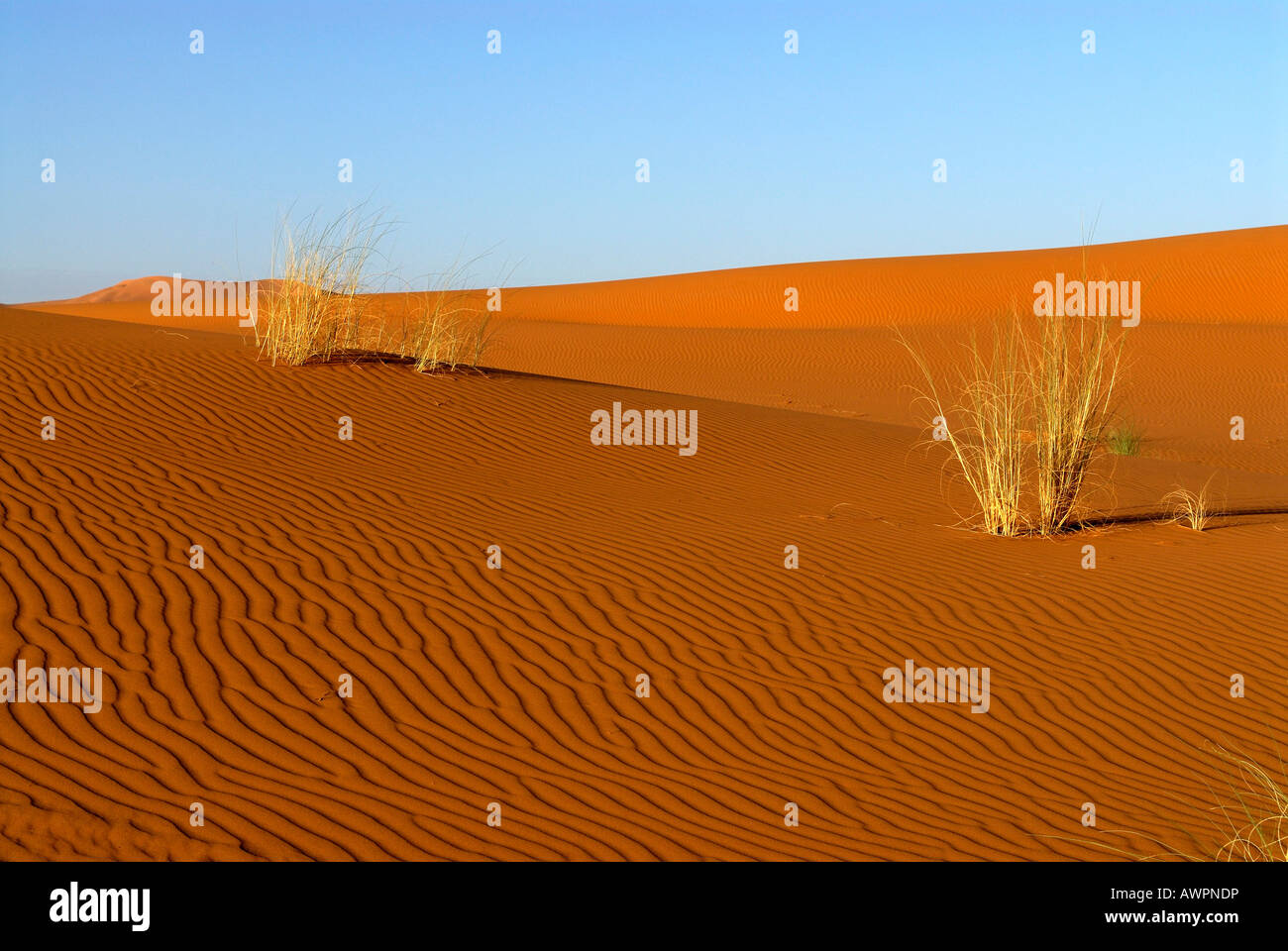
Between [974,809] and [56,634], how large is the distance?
436 centimetres

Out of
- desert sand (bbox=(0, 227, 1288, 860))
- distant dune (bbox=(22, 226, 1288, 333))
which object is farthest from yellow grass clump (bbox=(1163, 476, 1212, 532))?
distant dune (bbox=(22, 226, 1288, 333))

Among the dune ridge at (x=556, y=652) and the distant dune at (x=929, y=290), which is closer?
the dune ridge at (x=556, y=652)

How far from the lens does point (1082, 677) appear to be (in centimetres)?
636

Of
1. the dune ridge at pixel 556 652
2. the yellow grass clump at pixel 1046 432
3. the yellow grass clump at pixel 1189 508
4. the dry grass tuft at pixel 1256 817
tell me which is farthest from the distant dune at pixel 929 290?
the dry grass tuft at pixel 1256 817

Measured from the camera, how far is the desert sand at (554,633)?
4391 millimetres

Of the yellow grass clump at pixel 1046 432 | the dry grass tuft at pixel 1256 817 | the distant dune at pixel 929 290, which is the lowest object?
the dry grass tuft at pixel 1256 817

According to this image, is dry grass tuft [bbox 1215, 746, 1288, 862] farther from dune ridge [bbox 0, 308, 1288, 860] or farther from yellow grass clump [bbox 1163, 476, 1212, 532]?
yellow grass clump [bbox 1163, 476, 1212, 532]

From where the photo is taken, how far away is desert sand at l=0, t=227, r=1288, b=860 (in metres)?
4.39

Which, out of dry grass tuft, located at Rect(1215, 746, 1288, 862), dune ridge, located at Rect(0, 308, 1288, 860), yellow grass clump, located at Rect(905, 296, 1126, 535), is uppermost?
yellow grass clump, located at Rect(905, 296, 1126, 535)

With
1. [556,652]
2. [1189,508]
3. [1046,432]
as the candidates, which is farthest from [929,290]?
[556,652]

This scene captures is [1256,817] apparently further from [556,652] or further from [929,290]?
[929,290]

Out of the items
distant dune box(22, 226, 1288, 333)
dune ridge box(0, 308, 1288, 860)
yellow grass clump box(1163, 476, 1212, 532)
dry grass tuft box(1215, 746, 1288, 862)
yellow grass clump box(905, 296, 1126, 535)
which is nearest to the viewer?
dry grass tuft box(1215, 746, 1288, 862)

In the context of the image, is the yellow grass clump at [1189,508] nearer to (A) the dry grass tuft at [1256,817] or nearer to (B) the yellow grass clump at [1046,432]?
(B) the yellow grass clump at [1046,432]

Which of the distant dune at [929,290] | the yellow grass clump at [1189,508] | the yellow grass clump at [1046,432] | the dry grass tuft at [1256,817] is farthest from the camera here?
the distant dune at [929,290]
